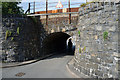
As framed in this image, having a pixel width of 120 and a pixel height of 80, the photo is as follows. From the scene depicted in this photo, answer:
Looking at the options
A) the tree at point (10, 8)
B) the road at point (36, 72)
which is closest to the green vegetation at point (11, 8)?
the tree at point (10, 8)

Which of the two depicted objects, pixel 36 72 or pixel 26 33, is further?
pixel 26 33

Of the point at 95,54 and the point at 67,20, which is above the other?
the point at 67,20

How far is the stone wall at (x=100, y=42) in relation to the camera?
14.2 ft

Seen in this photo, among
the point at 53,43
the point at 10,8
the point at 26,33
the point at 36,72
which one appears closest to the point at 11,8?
the point at 10,8

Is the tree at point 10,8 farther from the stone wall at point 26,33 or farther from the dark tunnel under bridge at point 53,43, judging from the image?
the dark tunnel under bridge at point 53,43

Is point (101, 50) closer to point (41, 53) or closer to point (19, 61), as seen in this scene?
point (19, 61)

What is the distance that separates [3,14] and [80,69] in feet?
25.3

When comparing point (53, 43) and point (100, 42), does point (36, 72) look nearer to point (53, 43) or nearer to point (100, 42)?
point (100, 42)

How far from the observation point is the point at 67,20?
9797 millimetres

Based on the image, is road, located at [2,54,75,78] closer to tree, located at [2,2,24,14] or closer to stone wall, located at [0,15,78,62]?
stone wall, located at [0,15,78,62]

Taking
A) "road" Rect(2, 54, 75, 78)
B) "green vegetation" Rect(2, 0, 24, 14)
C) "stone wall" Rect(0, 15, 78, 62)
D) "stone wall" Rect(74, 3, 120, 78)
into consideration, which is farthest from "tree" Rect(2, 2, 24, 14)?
"stone wall" Rect(74, 3, 120, 78)

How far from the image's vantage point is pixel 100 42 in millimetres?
4820

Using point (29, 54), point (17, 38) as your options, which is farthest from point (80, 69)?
point (17, 38)

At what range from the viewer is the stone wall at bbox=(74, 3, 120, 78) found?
4.34 meters
